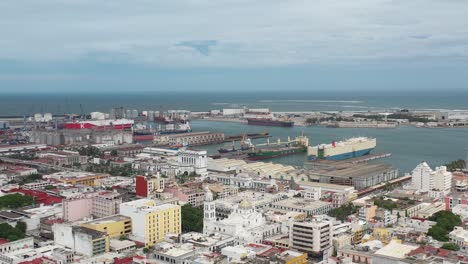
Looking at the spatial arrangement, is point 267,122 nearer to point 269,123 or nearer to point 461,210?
point 269,123

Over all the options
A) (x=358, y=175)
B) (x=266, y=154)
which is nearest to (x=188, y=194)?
(x=358, y=175)

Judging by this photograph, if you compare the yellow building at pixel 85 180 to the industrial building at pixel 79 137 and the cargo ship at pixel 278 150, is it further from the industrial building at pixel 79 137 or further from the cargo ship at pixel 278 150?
the industrial building at pixel 79 137

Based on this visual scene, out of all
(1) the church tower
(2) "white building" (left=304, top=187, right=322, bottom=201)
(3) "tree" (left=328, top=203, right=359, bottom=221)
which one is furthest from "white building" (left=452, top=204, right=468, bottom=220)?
(1) the church tower

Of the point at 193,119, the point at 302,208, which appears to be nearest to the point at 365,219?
the point at 302,208

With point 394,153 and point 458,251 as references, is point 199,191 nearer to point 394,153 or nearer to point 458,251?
point 458,251

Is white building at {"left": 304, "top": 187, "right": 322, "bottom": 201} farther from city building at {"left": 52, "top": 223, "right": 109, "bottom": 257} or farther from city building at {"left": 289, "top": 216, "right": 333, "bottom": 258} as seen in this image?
city building at {"left": 52, "top": 223, "right": 109, "bottom": 257}
